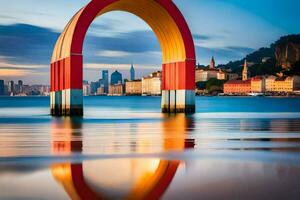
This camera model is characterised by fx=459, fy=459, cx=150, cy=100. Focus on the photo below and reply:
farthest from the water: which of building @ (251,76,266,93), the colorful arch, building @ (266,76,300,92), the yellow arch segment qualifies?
building @ (251,76,266,93)

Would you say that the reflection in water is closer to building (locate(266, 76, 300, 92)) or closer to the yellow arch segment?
the yellow arch segment

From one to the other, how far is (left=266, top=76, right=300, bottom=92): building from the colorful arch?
157 m

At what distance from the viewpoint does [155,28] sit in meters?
38.6

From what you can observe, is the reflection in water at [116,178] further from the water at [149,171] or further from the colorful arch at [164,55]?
the colorful arch at [164,55]

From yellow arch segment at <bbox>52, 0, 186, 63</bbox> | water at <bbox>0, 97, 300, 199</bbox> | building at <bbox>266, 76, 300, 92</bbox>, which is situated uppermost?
yellow arch segment at <bbox>52, 0, 186, 63</bbox>

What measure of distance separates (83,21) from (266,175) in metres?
26.2

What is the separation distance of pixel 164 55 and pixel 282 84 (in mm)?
159797

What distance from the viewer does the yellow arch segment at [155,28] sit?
113 feet

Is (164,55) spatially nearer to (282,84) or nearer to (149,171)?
(149,171)

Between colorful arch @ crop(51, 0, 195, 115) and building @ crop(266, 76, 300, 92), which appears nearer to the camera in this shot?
colorful arch @ crop(51, 0, 195, 115)

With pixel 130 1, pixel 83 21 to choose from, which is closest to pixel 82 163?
pixel 83 21

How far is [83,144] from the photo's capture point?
43.5ft

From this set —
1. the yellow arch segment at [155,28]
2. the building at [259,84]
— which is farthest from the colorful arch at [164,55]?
the building at [259,84]

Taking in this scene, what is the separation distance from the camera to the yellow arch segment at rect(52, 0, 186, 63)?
113ft
